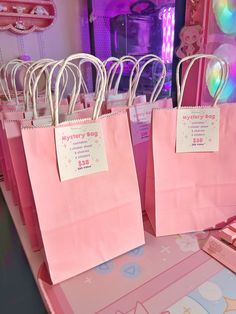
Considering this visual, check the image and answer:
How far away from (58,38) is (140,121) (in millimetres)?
1960

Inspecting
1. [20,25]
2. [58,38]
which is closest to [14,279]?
[20,25]

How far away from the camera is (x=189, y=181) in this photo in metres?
0.75

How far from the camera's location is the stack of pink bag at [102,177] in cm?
58

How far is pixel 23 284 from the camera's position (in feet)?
3.06

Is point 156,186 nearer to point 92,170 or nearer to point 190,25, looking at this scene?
point 92,170

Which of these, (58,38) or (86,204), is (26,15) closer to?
(58,38)

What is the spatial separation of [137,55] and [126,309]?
5.95 feet

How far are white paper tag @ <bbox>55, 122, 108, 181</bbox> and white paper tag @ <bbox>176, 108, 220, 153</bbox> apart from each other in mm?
233

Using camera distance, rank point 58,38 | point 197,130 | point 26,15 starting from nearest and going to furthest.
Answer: point 197,130, point 26,15, point 58,38

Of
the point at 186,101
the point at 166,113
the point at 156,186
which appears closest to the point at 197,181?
the point at 156,186

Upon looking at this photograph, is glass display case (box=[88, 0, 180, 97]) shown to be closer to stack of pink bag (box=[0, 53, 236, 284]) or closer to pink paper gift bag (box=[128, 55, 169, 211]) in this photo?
pink paper gift bag (box=[128, 55, 169, 211])

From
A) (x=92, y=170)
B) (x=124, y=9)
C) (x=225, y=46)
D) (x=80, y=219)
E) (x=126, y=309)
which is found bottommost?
(x=126, y=309)

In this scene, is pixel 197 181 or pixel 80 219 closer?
pixel 80 219

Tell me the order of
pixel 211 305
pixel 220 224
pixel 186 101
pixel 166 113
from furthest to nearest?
pixel 186 101 → pixel 220 224 → pixel 166 113 → pixel 211 305
